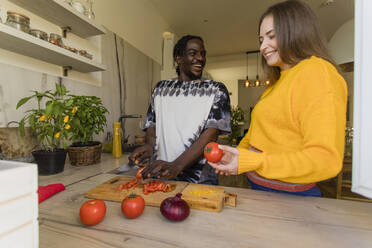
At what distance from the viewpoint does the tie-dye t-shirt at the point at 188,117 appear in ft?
3.40

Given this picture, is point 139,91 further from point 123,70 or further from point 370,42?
point 370,42

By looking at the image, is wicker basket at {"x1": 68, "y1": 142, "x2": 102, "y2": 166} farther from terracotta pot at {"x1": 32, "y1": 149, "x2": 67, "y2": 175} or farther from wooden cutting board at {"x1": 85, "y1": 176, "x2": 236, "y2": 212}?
wooden cutting board at {"x1": 85, "y1": 176, "x2": 236, "y2": 212}

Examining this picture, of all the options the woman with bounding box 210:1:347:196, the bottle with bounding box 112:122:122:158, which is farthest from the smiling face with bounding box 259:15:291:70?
the bottle with bounding box 112:122:122:158

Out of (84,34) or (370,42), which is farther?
(84,34)

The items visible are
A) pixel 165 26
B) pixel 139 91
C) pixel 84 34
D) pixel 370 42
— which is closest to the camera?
pixel 370 42

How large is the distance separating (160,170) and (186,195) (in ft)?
0.67

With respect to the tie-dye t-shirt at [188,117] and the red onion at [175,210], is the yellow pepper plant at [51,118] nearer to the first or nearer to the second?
the tie-dye t-shirt at [188,117]

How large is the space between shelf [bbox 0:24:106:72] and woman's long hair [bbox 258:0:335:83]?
1016mm

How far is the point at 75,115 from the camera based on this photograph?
3.40ft

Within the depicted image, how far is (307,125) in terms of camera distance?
0.49 m

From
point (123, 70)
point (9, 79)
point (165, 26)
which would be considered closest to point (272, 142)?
point (9, 79)

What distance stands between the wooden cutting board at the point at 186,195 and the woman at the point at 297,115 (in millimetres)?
93

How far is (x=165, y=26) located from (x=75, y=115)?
8.24 feet

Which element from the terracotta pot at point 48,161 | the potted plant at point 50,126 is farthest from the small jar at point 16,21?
the terracotta pot at point 48,161
